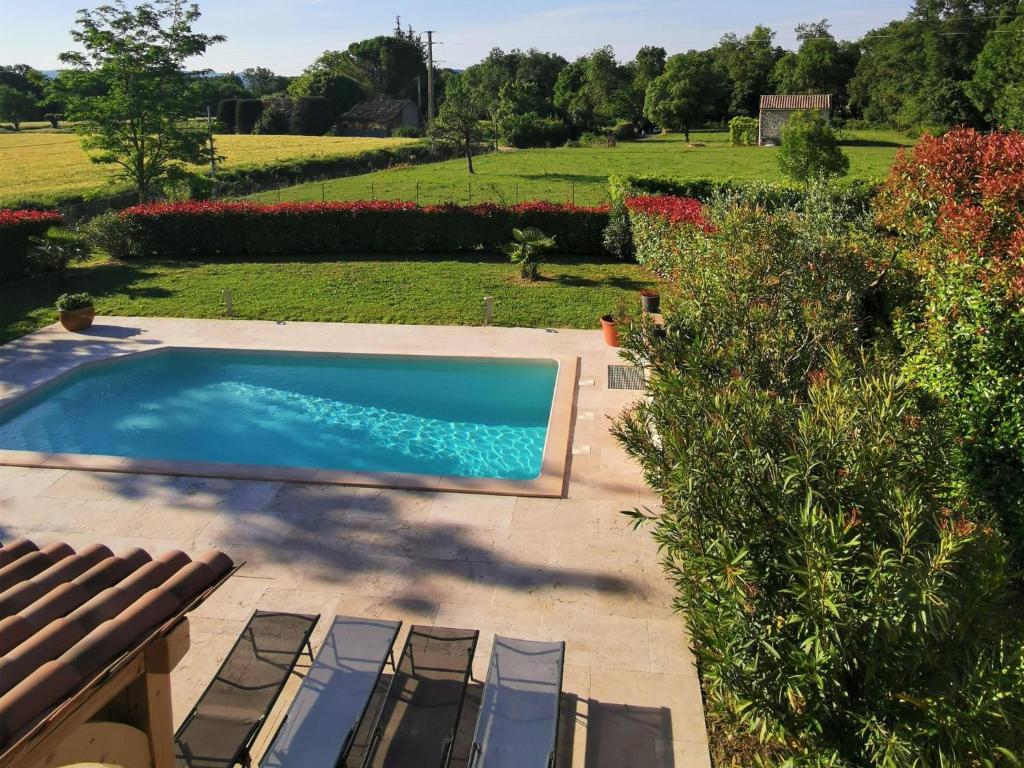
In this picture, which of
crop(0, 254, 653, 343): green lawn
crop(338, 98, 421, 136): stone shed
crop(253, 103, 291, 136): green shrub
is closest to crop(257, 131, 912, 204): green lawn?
crop(0, 254, 653, 343): green lawn

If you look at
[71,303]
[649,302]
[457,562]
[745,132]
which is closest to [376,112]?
[745,132]

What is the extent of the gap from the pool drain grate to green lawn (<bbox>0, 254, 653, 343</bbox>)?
2943 millimetres

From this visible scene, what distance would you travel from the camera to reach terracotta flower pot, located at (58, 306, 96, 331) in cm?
1623

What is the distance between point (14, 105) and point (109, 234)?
69241 millimetres

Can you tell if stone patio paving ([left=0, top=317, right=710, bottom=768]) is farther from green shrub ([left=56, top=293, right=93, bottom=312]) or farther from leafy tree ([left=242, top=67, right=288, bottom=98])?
leafy tree ([left=242, top=67, right=288, bottom=98])

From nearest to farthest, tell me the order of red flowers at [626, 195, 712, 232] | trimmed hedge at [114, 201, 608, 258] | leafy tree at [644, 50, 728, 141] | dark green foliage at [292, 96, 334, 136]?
red flowers at [626, 195, 712, 232] → trimmed hedge at [114, 201, 608, 258] → leafy tree at [644, 50, 728, 141] → dark green foliage at [292, 96, 334, 136]

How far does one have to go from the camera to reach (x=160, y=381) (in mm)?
14742

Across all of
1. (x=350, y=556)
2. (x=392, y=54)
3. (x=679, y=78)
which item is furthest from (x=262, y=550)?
(x=392, y=54)

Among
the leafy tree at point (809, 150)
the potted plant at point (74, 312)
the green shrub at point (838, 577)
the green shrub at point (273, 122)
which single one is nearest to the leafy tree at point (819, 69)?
the leafy tree at point (809, 150)

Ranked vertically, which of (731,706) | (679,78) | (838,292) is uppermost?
(679,78)

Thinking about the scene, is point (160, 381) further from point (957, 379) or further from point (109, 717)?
point (957, 379)

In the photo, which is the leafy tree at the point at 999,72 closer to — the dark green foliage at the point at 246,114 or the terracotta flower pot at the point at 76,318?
the terracotta flower pot at the point at 76,318

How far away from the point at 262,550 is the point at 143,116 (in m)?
24.7

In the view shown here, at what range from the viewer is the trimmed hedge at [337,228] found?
888 inches
